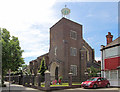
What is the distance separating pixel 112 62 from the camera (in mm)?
24797

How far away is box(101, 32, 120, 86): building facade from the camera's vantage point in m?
23.8

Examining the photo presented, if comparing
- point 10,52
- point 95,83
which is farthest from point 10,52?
point 95,83

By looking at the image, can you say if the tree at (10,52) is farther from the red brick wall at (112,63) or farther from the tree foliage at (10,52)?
the red brick wall at (112,63)

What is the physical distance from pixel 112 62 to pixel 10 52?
1580cm

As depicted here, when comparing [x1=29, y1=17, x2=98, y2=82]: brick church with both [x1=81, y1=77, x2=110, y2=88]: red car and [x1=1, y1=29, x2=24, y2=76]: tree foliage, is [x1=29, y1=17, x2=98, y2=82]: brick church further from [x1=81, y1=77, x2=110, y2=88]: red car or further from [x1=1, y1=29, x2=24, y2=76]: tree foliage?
[x1=81, y1=77, x2=110, y2=88]: red car

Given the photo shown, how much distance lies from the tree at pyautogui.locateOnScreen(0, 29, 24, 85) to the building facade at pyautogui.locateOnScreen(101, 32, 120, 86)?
1378 centimetres

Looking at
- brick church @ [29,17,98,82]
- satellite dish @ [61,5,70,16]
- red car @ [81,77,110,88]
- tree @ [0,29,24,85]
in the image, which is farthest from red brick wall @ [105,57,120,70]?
tree @ [0,29,24,85]

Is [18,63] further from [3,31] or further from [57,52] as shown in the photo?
[57,52]

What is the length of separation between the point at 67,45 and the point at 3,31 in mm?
11595

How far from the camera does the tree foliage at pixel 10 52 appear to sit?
2244 cm

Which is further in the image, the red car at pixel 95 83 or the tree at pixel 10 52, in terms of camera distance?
the tree at pixel 10 52

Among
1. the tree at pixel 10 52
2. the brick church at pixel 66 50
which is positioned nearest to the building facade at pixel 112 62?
the brick church at pixel 66 50

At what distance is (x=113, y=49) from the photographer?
2497 centimetres

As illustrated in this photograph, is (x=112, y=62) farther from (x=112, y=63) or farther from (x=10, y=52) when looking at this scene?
(x=10, y=52)
